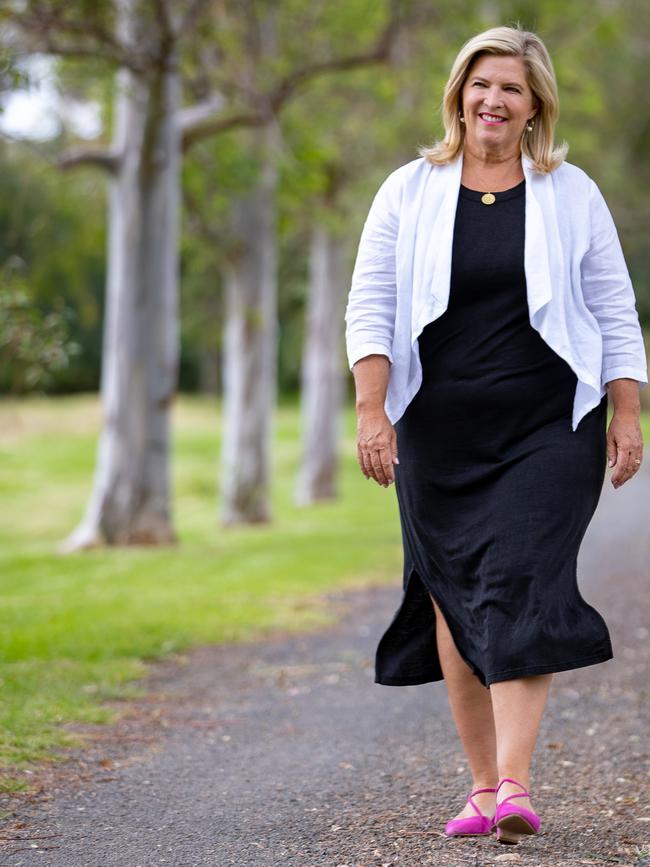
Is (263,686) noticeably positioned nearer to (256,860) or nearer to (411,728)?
(411,728)

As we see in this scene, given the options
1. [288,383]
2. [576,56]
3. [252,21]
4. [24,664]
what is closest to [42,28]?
[252,21]

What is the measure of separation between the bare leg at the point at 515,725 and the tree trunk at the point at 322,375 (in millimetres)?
19523

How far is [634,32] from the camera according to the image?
28547 mm

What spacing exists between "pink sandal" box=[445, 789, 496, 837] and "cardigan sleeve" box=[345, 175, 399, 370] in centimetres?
138

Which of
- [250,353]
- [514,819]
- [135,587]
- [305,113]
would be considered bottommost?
[135,587]

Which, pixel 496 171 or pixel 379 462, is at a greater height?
pixel 496 171

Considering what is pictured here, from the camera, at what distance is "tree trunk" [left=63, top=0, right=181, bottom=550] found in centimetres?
1410

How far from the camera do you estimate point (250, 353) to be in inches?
738

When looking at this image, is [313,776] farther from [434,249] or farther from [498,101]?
[498,101]

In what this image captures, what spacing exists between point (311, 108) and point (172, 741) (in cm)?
1697

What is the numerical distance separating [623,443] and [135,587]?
7.49 meters

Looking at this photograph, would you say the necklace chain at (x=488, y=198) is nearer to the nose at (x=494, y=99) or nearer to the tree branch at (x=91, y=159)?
the nose at (x=494, y=99)

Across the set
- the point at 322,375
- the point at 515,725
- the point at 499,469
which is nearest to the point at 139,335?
the point at 322,375

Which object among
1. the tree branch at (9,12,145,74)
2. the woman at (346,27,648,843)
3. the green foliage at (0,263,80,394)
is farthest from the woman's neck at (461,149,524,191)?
the tree branch at (9,12,145,74)
